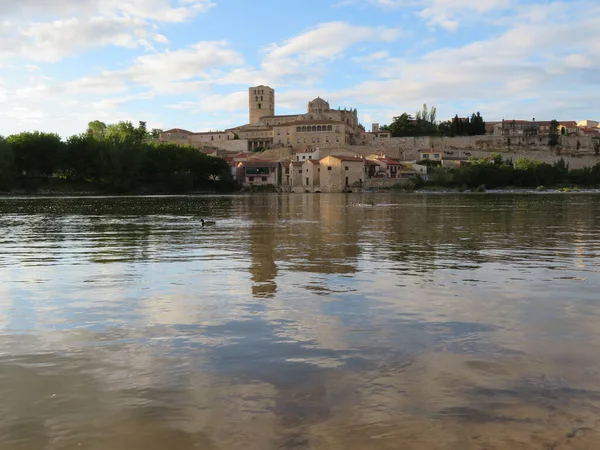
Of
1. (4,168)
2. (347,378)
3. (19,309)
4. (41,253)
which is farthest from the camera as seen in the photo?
(4,168)

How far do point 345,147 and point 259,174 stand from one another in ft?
83.7

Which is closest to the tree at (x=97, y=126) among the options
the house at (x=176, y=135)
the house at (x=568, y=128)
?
the house at (x=176, y=135)

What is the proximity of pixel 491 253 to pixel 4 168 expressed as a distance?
6575cm

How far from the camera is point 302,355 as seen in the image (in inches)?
214

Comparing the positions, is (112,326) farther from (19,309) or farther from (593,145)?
(593,145)

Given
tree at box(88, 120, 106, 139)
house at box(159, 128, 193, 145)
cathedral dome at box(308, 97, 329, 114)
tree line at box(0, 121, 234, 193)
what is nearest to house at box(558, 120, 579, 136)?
cathedral dome at box(308, 97, 329, 114)

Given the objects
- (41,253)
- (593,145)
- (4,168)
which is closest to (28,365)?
(41,253)

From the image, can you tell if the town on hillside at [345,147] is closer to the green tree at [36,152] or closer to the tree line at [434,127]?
the tree line at [434,127]

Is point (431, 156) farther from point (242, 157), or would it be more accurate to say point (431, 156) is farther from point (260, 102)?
point (260, 102)

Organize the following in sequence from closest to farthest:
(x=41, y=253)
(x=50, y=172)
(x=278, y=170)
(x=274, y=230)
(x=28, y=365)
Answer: (x=28, y=365), (x=41, y=253), (x=274, y=230), (x=50, y=172), (x=278, y=170)

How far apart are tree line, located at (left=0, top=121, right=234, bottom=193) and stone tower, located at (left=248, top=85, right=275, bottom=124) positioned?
6922 centimetres

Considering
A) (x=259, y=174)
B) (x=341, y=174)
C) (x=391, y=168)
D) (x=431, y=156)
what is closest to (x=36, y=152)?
(x=259, y=174)

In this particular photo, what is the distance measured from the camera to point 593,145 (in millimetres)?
121500

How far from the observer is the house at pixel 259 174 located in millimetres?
97812
